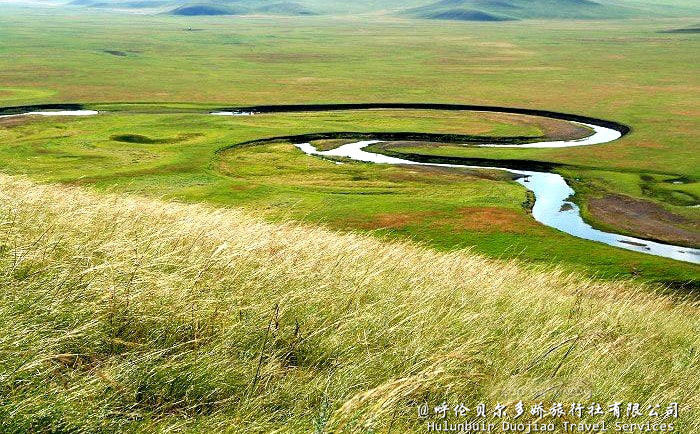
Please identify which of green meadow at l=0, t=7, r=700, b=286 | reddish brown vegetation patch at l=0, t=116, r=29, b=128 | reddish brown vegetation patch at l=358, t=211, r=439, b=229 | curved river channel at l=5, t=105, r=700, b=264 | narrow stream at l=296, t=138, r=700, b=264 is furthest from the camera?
reddish brown vegetation patch at l=0, t=116, r=29, b=128

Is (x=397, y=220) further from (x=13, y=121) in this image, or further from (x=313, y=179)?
(x=13, y=121)

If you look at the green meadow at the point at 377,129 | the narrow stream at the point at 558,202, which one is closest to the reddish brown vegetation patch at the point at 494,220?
the green meadow at the point at 377,129

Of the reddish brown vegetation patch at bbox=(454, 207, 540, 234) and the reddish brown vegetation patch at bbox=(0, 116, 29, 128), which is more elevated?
the reddish brown vegetation patch at bbox=(0, 116, 29, 128)

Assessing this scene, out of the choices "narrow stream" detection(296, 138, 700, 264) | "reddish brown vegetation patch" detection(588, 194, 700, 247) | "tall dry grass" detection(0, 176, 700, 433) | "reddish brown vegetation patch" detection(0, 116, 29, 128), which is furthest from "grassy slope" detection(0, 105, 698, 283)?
"tall dry grass" detection(0, 176, 700, 433)

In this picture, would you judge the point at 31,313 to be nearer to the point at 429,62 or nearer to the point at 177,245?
the point at 177,245

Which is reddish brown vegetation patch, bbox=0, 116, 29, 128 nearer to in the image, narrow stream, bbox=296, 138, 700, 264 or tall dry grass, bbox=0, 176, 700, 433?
narrow stream, bbox=296, 138, 700, 264

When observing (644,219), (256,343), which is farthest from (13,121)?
(256,343)
